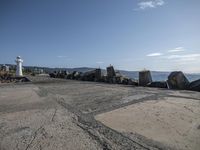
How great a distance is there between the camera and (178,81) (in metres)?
6.19

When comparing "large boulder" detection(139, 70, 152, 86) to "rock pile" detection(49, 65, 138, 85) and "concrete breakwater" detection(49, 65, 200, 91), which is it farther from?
"rock pile" detection(49, 65, 138, 85)

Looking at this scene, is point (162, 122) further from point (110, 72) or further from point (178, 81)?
point (110, 72)

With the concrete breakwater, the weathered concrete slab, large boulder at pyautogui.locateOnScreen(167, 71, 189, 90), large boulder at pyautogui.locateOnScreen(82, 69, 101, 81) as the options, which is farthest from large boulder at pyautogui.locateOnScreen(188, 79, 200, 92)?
large boulder at pyautogui.locateOnScreen(82, 69, 101, 81)

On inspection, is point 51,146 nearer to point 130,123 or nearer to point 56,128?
point 56,128

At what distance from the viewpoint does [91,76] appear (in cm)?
1145

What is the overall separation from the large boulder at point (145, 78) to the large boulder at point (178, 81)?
1.08m

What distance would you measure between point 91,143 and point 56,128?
2.02 ft

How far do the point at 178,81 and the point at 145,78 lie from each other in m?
1.53

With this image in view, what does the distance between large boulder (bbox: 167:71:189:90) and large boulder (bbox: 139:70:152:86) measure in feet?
3.53

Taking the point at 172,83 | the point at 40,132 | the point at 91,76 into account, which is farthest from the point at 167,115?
the point at 91,76

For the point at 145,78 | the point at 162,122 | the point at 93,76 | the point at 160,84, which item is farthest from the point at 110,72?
the point at 162,122

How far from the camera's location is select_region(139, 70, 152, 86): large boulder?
7374mm

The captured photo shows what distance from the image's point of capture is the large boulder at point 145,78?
737cm

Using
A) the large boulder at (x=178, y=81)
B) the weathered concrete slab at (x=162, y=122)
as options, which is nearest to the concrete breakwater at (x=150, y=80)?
the large boulder at (x=178, y=81)
